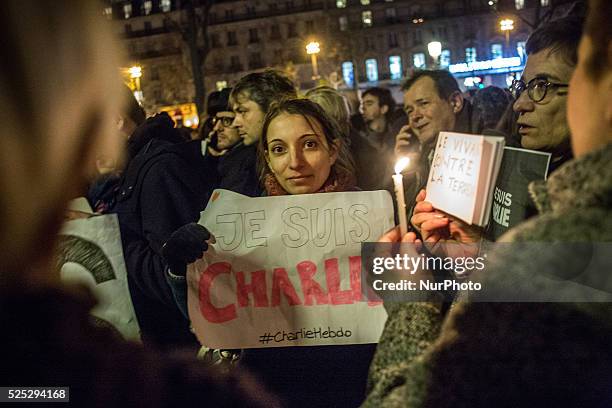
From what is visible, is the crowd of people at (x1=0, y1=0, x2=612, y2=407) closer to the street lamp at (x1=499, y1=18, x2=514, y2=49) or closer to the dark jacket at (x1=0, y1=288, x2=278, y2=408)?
the dark jacket at (x1=0, y1=288, x2=278, y2=408)

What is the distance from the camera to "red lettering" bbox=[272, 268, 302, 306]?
2207 mm

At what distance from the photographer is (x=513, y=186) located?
172 centimetres

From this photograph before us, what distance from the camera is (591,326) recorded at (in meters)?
1.28

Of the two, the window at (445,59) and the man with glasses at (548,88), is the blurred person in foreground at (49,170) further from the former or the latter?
the window at (445,59)

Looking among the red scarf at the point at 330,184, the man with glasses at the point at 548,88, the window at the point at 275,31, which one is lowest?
the red scarf at the point at 330,184

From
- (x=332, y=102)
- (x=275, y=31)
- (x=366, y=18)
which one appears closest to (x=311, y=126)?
(x=332, y=102)

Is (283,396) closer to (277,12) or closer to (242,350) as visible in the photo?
(242,350)

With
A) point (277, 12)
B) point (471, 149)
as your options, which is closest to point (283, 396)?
point (471, 149)

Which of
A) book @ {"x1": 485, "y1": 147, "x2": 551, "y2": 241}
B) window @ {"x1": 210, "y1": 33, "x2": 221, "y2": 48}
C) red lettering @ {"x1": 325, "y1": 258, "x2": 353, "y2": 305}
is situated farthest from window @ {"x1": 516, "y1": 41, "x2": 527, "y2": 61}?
window @ {"x1": 210, "y1": 33, "x2": 221, "y2": 48}

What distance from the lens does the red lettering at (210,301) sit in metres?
2.28

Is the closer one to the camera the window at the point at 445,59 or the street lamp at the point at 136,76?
the street lamp at the point at 136,76

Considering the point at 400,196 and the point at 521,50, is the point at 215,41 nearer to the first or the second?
the point at 521,50

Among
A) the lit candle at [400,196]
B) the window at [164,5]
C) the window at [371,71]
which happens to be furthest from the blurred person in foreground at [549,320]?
the window at [371,71]

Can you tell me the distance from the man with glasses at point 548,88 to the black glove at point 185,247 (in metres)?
1.11
